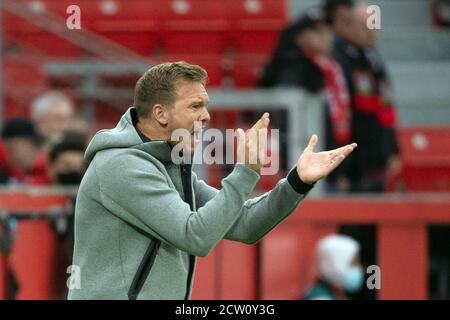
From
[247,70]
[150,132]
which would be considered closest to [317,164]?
Answer: [150,132]

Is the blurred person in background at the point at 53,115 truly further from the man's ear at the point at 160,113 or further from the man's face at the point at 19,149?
the man's ear at the point at 160,113

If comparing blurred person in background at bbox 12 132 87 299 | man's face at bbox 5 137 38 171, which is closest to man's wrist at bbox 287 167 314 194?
blurred person in background at bbox 12 132 87 299

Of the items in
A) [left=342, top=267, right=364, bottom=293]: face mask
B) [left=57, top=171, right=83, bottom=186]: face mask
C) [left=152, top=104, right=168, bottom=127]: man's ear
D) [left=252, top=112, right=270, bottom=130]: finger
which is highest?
[left=57, top=171, right=83, bottom=186]: face mask

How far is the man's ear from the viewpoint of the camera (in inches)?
152

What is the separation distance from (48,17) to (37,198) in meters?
4.61

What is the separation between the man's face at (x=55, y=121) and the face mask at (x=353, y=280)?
2.71 meters

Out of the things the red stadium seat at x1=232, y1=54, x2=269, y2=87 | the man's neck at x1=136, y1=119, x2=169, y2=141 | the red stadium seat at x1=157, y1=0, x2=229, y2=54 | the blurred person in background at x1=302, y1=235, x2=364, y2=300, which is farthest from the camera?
the red stadium seat at x1=157, y1=0, x2=229, y2=54

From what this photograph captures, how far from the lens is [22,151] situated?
8.72 m

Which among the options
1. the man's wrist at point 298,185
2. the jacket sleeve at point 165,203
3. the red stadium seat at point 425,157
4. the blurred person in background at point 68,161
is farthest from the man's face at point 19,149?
the man's wrist at point 298,185

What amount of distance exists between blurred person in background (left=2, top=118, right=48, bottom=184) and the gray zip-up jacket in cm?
461

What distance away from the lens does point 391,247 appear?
25.2 ft

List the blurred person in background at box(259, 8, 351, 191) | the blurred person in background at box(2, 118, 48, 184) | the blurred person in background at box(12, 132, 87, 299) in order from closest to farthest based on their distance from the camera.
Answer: the blurred person in background at box(12, 132, 87, 299) < the blurred person in background at box(2, 118, 48, 184) < the blurred person in background at box(259, 8, 351, 191)

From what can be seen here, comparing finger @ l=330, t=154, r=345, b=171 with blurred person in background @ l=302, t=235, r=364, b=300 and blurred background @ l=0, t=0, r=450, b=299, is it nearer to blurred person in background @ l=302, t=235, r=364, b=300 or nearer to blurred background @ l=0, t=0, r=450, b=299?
blurred background @ l=0, t=0, r=450, b=299

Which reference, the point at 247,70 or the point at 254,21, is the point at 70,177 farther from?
the point at 254,21
